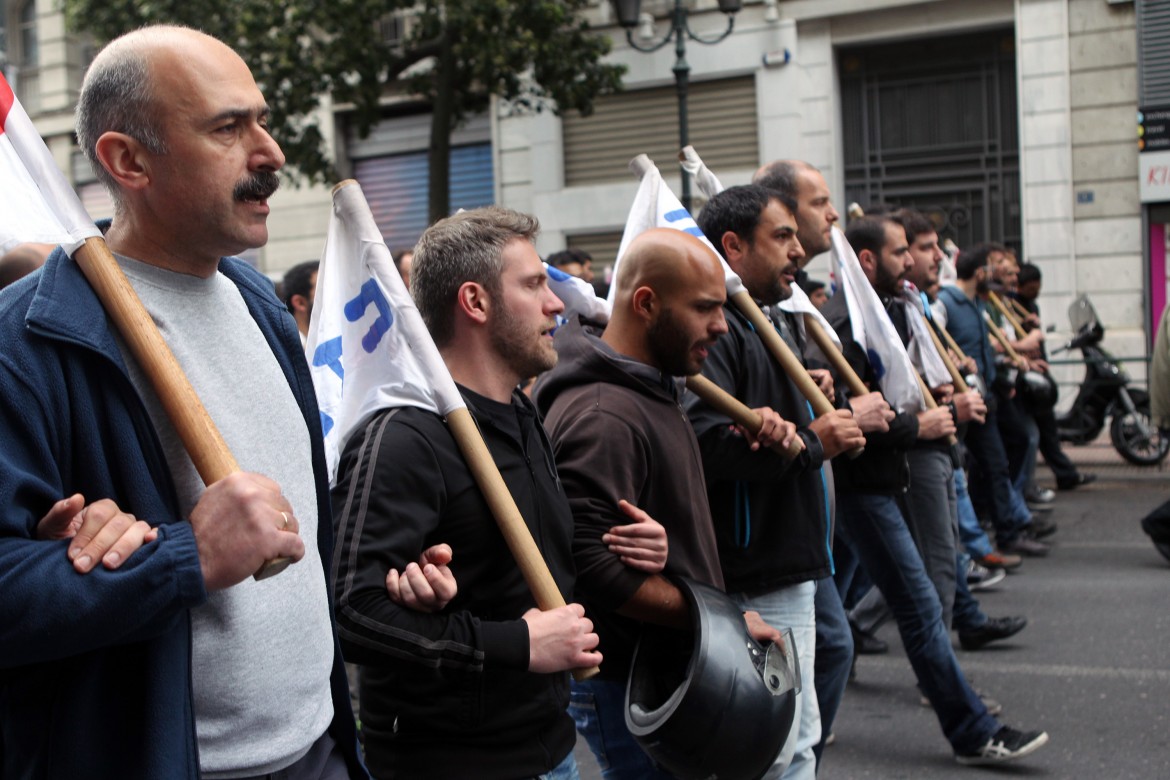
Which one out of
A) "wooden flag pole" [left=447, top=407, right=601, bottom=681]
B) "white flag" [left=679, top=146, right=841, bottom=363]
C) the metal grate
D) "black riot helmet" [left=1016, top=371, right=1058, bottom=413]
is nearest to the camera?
"wooden flag pole" [left=447, top=407, right=601, bottom=681]

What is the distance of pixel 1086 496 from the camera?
36.4 feet

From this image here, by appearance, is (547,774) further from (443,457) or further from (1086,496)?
(1086,496)

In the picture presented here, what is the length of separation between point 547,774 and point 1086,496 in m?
9.56

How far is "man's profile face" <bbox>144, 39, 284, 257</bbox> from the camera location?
195 cm

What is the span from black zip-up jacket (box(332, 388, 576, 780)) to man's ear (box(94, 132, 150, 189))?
73 centimetres

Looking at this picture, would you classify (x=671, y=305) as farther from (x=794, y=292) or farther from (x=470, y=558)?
(x=794, y=292)

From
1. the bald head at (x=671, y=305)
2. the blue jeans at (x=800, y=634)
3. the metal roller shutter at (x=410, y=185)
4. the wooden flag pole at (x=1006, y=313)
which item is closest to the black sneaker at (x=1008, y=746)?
the blue jeans at (x=800, y=634)

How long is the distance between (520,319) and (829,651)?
6.48 ft

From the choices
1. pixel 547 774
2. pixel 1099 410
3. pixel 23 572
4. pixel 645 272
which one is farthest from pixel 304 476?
pixel 1099 410

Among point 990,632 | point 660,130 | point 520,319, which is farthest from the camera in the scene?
point 660,130

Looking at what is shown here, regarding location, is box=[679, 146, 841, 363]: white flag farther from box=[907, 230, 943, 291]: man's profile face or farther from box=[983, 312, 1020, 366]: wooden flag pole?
box=[983, 312, 1020, 366]: wooden flag pole

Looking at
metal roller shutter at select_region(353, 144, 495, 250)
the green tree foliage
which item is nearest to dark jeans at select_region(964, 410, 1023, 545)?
the green tree foliage

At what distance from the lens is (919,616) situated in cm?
486

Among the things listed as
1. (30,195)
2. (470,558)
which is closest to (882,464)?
(470,558)
